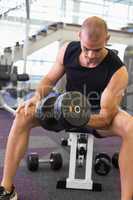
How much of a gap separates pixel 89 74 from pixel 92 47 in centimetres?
24

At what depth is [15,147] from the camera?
156cm

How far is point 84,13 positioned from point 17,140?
17.7 feet

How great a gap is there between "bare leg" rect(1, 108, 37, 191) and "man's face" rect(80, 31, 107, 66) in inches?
17.1

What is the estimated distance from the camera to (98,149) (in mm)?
2795

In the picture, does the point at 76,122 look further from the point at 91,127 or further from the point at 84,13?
the point at 84,13

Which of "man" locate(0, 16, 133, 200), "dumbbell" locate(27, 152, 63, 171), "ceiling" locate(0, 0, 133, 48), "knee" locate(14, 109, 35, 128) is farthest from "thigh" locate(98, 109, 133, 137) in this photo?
"ceiling" locate(0, 0, 133, 48)

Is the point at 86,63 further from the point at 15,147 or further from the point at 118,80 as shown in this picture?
the point at 15,147

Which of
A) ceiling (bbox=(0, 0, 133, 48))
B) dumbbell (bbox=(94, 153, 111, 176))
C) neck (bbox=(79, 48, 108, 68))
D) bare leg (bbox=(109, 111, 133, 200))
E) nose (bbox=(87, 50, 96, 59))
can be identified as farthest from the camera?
ceiling (bbox=(0, 0, 133, 48))

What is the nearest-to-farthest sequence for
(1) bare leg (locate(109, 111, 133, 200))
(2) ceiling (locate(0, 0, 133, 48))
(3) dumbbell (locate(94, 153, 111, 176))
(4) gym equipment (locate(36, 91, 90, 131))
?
(4) gym equipment (locate(36, 91, 90, 131)), (1) bare leg (locate(109, 111, 133, 200)), (3) dumbbell (locate(94, 153, 111, 176)), (2) ceiling (locate(0, 0, 133, 48))

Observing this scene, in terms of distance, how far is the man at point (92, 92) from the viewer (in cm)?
148

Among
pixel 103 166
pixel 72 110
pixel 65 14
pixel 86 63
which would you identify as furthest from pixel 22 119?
pixel 65 14

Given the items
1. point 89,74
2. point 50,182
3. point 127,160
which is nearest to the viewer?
A: point 127,160

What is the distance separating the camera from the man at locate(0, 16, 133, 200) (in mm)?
1483

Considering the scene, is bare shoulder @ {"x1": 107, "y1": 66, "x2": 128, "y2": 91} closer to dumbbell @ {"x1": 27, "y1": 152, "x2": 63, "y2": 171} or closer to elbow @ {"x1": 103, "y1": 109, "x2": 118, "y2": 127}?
elbow @ {"x1": 103, "y1": 109, "x2": 118, "y2": 127}
